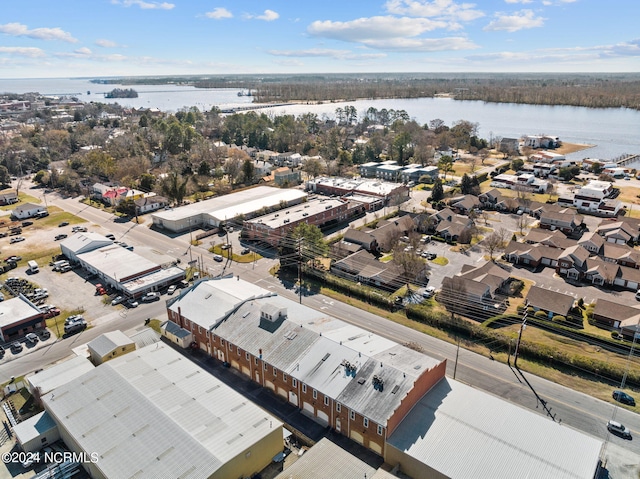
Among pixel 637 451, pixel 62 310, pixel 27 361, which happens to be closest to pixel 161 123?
pixel 62 310

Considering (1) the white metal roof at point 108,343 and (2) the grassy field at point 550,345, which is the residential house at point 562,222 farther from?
(1) the white metal roof at point 108,343

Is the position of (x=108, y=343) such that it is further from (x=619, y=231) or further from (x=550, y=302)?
(x=619, y=231)

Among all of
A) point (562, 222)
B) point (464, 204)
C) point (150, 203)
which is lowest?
point (150, 203)

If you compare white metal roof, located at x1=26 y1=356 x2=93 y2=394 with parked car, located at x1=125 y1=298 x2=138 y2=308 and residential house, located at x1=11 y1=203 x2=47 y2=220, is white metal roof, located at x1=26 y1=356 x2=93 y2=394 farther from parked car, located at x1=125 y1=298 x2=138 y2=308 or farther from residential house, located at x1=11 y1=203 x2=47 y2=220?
residential house, located at x1=11 y1=203 x2=47 y2=220

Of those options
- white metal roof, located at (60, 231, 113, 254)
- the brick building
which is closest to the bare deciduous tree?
the brick building

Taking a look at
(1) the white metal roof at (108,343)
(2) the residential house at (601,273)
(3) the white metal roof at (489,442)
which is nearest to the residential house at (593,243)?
(2) the residential house at (601,273)

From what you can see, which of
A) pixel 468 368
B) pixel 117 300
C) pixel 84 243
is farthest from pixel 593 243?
pixel 84 243
